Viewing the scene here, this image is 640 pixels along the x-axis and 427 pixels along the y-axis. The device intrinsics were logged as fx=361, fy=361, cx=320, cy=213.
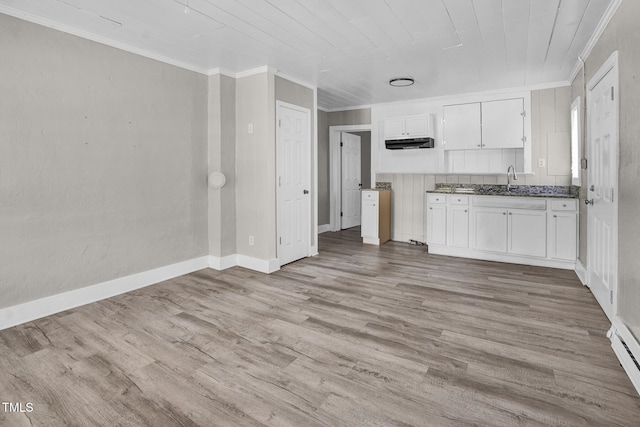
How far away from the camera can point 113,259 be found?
3.52m

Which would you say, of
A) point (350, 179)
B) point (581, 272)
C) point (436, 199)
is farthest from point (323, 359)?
point (350, 179)

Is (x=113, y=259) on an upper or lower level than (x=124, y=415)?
upper

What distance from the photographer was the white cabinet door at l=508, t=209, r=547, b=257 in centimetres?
461

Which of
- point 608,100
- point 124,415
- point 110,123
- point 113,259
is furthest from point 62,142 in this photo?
point 608,100

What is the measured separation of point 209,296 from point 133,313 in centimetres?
68

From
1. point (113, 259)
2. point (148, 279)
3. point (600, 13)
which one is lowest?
point (148, 279)

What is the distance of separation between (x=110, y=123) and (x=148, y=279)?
5.32 ft

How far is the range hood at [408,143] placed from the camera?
225 inches

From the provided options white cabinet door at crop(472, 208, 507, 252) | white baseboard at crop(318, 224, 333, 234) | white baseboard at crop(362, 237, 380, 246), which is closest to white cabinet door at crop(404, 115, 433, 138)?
white cabinet door at crop(472, 208, 507, 252)

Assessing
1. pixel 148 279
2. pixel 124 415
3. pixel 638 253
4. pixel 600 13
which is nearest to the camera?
pixel 124 415

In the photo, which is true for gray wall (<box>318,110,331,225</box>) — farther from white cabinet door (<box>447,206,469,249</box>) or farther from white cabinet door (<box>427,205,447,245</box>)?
white cabinet door (<box>447,206,469,249</box>)

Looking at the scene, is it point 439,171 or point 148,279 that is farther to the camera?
point 439,171

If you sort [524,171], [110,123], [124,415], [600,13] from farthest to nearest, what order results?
[524,171] < [110,123] < [600,13] < [124,415]

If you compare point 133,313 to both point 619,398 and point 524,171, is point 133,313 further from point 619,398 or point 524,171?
point 524,171
